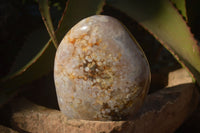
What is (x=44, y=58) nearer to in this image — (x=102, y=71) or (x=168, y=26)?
(x=102, y=71)

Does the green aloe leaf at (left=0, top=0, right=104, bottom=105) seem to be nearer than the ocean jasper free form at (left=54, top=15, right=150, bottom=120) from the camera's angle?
No

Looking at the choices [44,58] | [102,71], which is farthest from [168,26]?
[44,58]

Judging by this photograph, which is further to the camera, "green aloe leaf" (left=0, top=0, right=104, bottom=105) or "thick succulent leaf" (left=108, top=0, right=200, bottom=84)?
"green aloe leaf" (left=0, top=0, right=104, bottom=105)

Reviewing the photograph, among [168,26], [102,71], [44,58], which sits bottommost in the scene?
[44,58]
